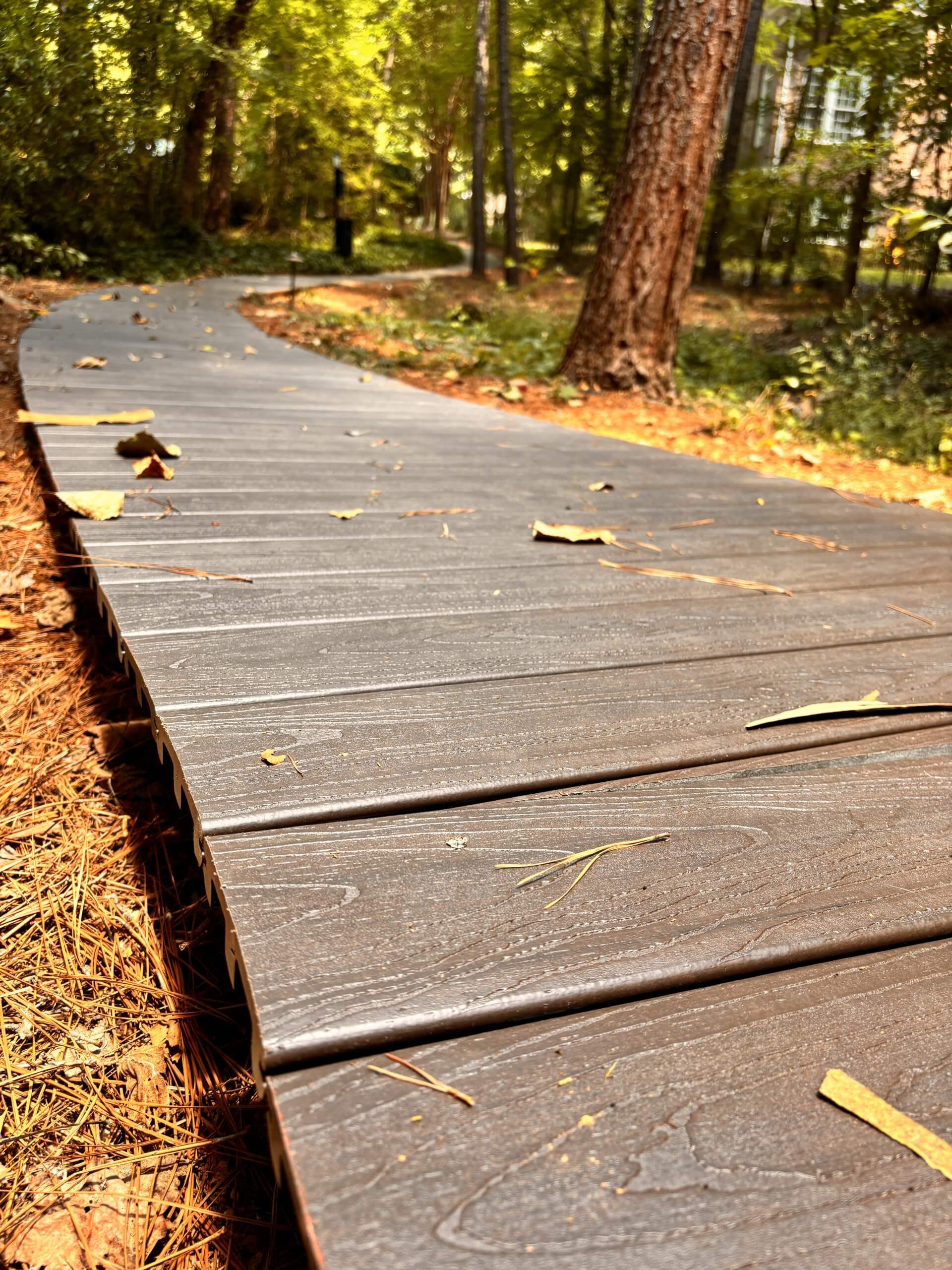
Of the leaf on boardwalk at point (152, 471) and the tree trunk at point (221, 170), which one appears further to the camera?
the tree trunk at point (221, 170)

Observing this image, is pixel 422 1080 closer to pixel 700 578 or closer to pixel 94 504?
pixel 700 578

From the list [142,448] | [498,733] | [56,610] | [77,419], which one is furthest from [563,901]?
[77,419]

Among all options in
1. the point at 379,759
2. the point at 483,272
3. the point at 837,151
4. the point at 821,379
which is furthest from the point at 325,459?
the point at 483,272

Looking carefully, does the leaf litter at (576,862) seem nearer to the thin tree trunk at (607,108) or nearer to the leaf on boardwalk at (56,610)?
the leaf on boardwalk at (56,610)

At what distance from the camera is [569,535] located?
7.56 ft

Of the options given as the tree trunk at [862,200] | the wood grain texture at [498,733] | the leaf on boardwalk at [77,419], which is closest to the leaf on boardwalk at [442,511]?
the wood grain texture at [498,733]

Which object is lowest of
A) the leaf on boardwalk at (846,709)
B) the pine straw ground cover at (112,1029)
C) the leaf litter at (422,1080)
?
the pine straw ground cover at (112,1029)

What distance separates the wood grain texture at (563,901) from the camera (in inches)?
31.8

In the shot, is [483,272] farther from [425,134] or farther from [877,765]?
[877,765]

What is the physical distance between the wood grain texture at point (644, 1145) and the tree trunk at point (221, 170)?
55.5ft

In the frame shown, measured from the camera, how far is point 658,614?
72.3 inches

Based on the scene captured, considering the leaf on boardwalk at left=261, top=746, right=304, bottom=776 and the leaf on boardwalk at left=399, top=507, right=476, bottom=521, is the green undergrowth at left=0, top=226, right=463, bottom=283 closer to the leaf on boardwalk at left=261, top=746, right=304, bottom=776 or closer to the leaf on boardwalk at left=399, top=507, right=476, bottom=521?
the leaf on boardwalk at left=399, top=507, right=476, bottom=521

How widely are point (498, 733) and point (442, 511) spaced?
1.31 m

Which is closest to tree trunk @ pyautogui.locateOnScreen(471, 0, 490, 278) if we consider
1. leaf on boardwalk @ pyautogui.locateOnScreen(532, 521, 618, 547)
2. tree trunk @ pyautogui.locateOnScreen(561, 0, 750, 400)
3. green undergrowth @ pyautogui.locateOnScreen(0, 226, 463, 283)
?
green undergrowth @ pyautogui.locateOnScreen(0, 226, 463, 283)
